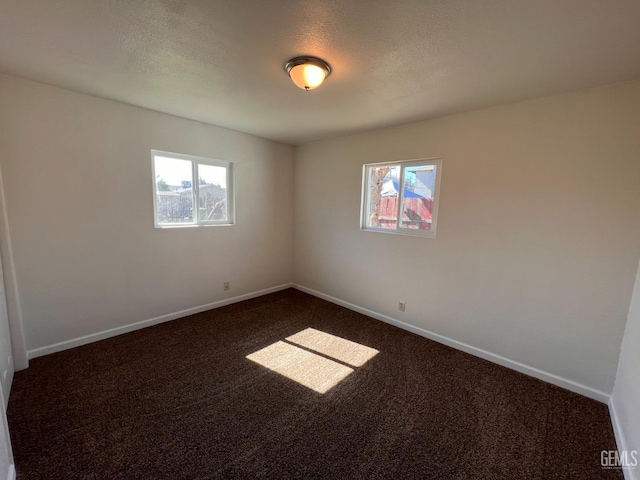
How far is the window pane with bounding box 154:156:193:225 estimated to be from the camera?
306 cm

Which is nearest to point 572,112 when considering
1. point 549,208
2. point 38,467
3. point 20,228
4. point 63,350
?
point 549,208

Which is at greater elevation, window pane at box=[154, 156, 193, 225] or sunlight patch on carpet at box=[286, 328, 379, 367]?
window pane at box=[154, 156, 193, 225]

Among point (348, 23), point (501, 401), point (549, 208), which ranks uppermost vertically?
point (348, 23)

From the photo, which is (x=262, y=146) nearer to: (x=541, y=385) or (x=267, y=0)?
(x=267, y=0)

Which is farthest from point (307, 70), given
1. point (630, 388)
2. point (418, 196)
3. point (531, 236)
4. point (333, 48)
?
point (630, 388)

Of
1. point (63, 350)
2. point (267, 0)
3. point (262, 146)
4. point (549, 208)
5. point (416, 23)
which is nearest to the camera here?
point (267, 0)

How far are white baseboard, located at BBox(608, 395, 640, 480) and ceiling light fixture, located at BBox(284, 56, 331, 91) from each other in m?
2.89

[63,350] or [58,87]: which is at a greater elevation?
[58,87]

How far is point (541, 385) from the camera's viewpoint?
2211mm

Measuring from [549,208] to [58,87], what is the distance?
4.33 metres

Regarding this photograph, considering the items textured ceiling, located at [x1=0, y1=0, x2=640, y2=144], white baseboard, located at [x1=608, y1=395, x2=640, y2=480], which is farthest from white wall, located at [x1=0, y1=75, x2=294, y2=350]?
white baseboard, located at [x1=608, y1=395, x2=640, y2=480]

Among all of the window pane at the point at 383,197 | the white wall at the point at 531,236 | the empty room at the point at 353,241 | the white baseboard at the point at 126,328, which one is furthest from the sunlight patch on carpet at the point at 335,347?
the window pane at the point at 383,197

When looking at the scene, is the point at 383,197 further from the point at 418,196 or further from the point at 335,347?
the point at 335,347

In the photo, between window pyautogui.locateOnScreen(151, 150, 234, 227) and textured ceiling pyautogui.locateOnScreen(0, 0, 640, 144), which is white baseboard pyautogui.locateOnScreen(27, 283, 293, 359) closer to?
window pyautogui.locateOnScreen(151, 150, 234, 227)
